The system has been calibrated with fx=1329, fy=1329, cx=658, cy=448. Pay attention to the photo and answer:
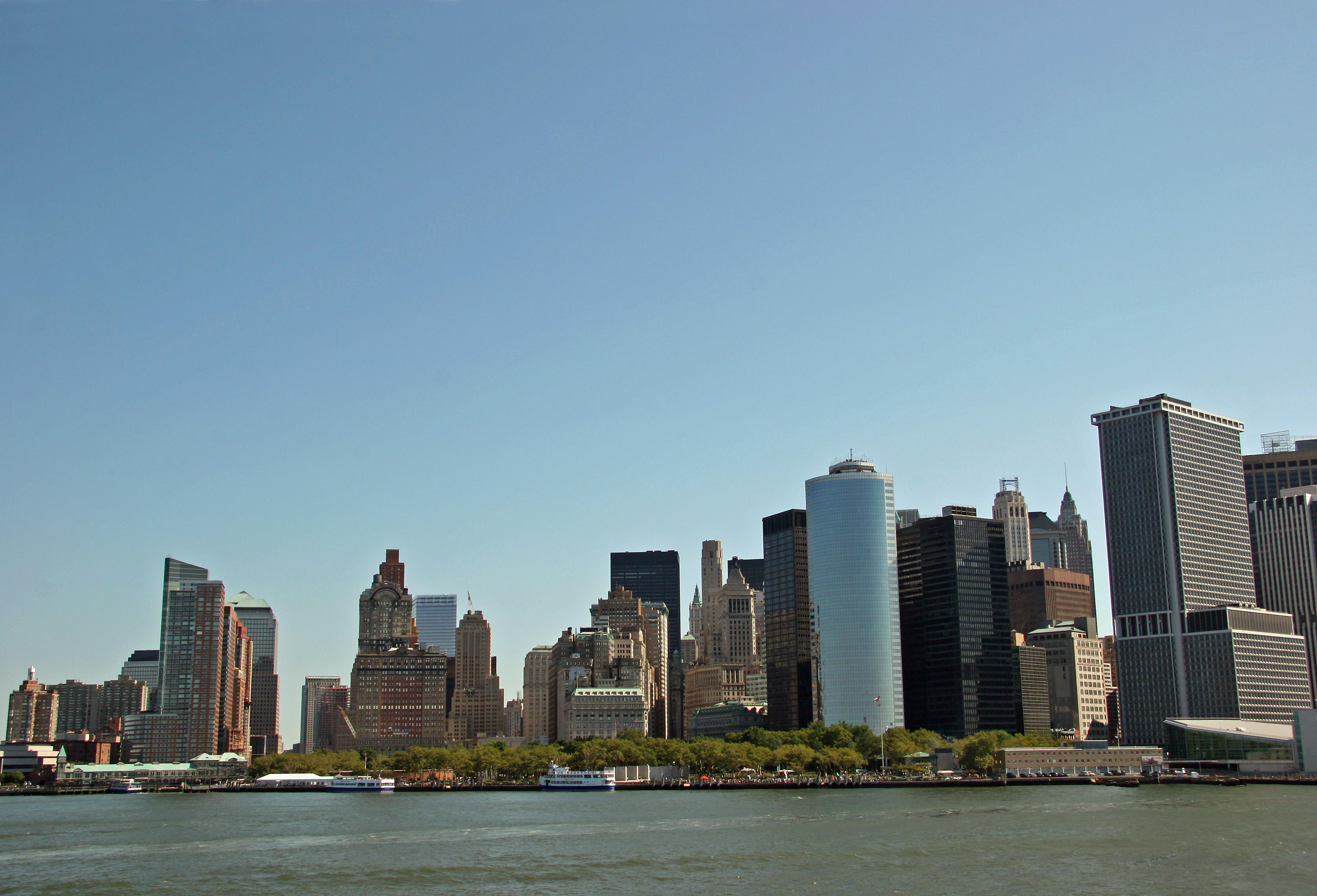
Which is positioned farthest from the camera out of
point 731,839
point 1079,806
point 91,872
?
point 1079,806

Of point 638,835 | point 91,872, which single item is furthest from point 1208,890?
point 91,872

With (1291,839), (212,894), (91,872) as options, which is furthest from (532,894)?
(1291,839)

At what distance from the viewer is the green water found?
88062 mm

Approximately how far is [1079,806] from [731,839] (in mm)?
52380

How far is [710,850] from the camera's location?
10662 cm

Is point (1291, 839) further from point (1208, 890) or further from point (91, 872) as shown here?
point (91, 872)

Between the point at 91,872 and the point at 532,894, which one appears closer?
→ the point at 532,894

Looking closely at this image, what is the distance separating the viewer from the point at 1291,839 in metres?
108

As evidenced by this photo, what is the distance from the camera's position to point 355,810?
172m

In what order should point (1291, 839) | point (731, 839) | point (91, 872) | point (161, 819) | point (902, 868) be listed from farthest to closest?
1. point (161, 819)
2. point (731, 839)
3. point (1291, 839)
4. point (91, 872)
5. point (902, 868)

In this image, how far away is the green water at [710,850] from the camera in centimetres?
8806

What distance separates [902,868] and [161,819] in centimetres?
10694

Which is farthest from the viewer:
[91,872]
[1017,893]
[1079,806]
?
[1079,806]

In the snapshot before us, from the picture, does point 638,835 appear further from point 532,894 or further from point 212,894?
point 212,894
